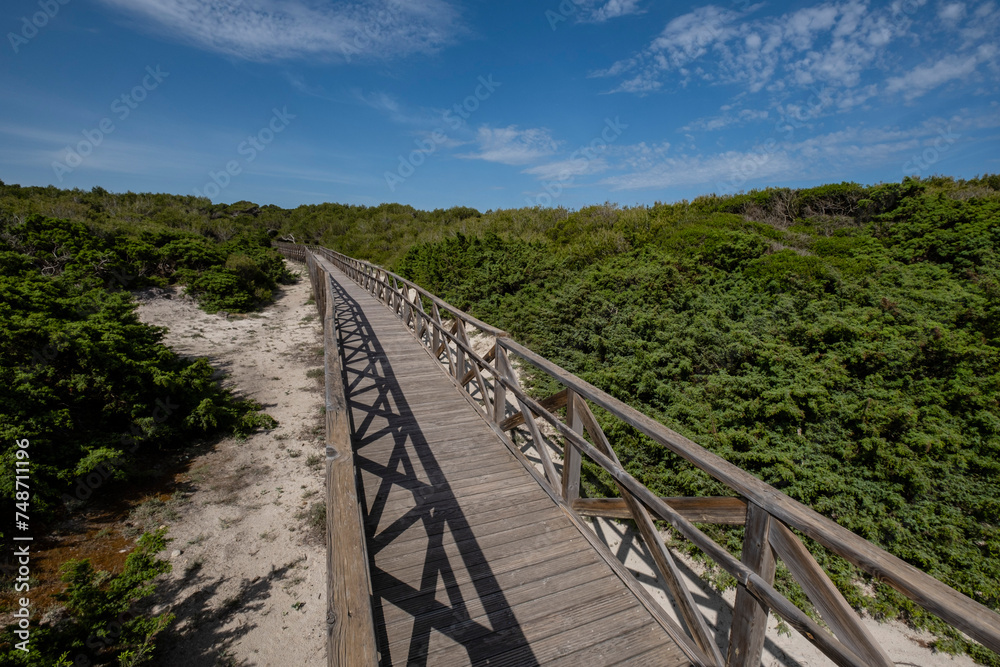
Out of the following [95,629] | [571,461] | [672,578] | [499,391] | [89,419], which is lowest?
[95,629]

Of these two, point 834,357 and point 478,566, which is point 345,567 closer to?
point 478,566

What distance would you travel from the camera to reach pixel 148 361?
7043 millimetres

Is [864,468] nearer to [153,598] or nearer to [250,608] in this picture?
[250,608]

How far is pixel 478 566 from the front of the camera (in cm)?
278

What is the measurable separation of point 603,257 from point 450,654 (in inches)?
385

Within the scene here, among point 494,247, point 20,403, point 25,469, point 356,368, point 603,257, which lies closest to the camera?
point 25,469

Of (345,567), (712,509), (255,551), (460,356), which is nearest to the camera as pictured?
(345,567)

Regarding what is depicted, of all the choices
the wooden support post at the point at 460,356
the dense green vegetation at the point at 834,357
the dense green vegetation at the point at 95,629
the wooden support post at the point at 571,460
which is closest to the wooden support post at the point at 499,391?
the wooden support post at the point at 571,460

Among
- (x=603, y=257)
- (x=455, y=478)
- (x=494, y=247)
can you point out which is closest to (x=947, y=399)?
(x=455, y=478)

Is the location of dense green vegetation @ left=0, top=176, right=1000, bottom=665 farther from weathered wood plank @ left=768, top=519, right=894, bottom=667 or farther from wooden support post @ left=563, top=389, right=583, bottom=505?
weathered wood plank @ left=768, top=519, right=894, bottom=667

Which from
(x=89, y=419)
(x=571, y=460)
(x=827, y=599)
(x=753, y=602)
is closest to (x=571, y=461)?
(x=571, y=460)

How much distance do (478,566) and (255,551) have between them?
3.50 m

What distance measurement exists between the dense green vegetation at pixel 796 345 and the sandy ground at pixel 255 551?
127cm

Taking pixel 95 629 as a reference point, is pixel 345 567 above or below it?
above
